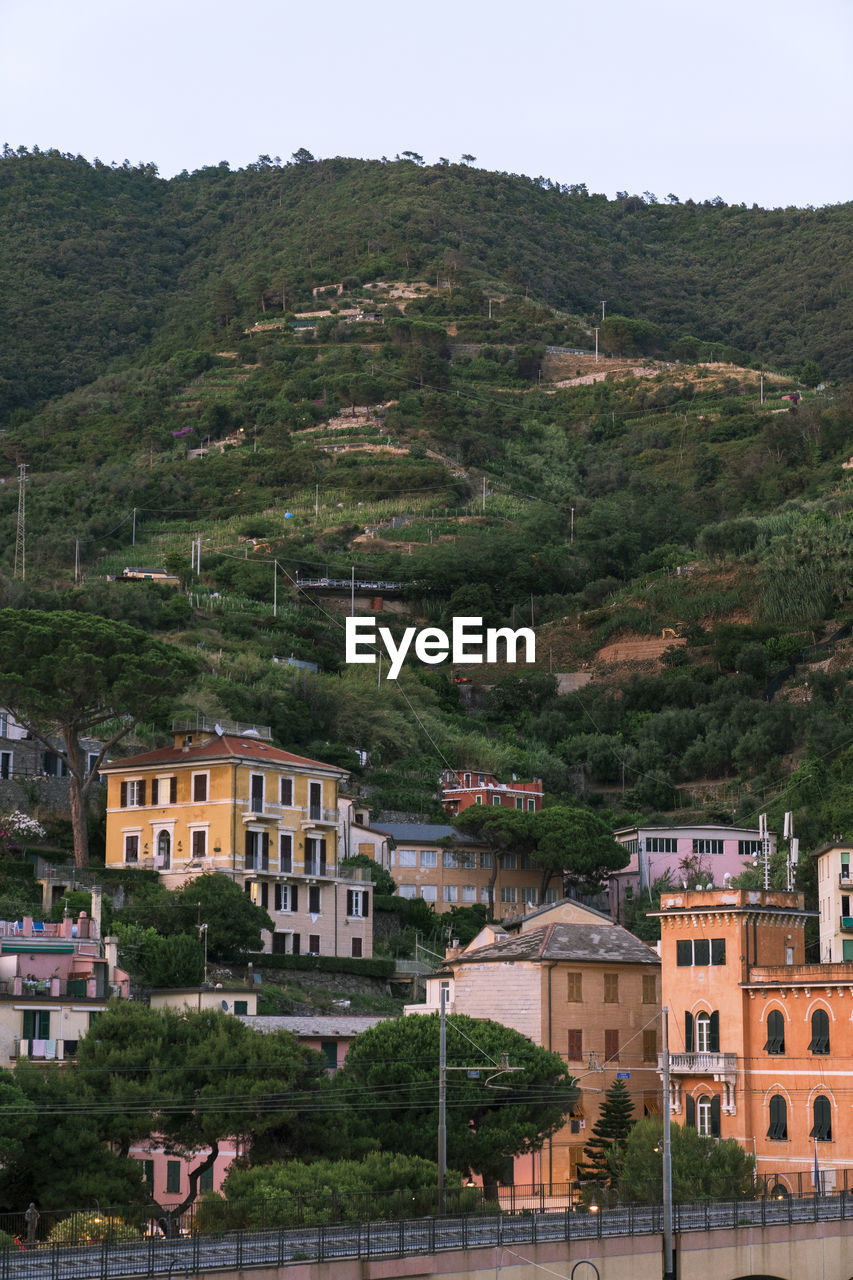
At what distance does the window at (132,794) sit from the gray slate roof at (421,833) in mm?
17345

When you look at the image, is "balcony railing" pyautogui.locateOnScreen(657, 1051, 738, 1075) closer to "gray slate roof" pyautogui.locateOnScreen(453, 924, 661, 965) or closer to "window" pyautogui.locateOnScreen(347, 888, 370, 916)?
"gray slate roof" pyautogui.locateOnScreen(453, 924, 661, 965)

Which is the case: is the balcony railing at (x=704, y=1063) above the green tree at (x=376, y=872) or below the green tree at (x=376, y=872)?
below

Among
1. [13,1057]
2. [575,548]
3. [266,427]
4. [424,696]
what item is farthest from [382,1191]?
[266,427]

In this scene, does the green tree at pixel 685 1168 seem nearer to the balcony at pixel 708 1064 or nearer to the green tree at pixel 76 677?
the balcony at pixel 708 1064

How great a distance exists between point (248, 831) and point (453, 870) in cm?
2027

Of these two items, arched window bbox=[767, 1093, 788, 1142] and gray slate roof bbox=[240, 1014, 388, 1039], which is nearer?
arched window bbox=[767, 1093, 788, 1142]

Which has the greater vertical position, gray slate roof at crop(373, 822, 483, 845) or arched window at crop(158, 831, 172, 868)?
gray slate roof at crop(373, 822, 483, 845)

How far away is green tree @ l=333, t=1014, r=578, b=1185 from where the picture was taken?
191 ft

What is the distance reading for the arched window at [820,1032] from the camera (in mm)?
63500

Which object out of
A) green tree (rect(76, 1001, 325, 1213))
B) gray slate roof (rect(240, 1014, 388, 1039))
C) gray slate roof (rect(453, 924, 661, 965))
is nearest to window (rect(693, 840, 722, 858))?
gray slate roof (rect(453, 924, 661, 965))

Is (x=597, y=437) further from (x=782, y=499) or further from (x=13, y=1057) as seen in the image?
(x=13, y=1057)

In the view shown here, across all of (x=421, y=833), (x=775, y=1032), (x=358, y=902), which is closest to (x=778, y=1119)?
(x=775, y=1032)

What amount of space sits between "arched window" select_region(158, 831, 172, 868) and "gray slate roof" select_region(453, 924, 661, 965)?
603 inches

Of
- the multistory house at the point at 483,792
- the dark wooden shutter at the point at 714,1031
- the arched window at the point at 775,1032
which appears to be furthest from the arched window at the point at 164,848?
the arched window at the point at 775,1032
